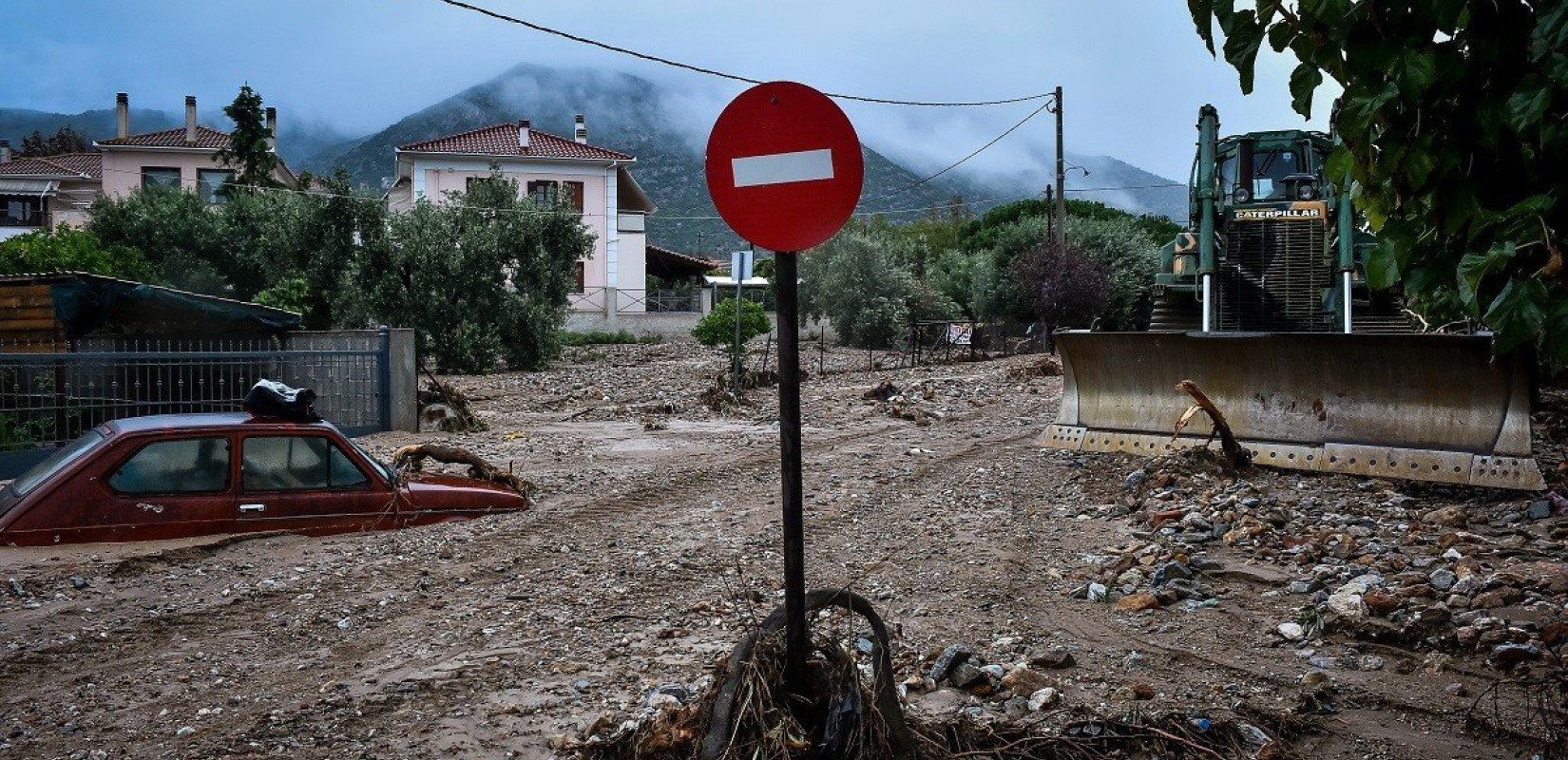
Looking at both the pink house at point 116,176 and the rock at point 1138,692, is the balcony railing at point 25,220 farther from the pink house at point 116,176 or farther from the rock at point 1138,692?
the rock at point 1138,692

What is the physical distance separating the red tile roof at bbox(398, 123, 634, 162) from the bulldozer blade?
3993 cm

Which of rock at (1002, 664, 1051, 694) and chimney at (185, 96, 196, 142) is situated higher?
chimney at (185, 96, 196, 142)

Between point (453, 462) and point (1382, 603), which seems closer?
point (1382, 603)

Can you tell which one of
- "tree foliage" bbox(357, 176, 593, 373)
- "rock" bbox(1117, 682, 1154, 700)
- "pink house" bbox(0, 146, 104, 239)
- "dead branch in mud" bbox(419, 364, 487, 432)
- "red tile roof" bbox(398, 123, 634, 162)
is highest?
"red tile roof" bbox(398, 123, 634, 162)

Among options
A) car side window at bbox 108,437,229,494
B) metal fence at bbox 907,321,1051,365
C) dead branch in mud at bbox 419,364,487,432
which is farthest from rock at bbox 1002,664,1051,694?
metal fence at bbox 907,321,1051,365

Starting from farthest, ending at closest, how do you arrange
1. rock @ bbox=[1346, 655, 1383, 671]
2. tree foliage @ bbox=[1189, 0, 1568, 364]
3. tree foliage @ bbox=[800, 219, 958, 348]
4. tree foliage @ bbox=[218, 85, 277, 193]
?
tree foliage @ bbox=[218, 85, 277, 193] < tree foliage @ bbox=[800, 219, 958, 348] < rock @ bbox=[1346, 655, 1383, 671] < tree foliage @ bbox=[1189, 0, 1568, 364]

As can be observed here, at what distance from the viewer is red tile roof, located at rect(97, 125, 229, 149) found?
2216 inches

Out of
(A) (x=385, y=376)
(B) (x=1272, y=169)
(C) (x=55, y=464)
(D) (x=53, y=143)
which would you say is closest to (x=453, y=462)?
(C) (x=55, y=464)

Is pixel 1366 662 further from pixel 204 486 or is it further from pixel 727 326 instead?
pixel 727 326

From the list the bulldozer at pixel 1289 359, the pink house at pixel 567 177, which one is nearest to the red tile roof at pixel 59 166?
the pink house at pixel 567 177

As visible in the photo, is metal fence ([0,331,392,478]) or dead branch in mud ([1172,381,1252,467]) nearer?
dead branch in mud ([1172,381,1252,467])

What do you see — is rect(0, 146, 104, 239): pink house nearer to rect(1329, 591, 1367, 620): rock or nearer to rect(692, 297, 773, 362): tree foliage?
rect(692, 297, 773, 362): tree foliage

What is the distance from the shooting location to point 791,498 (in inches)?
143

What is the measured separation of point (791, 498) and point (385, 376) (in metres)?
13.4
